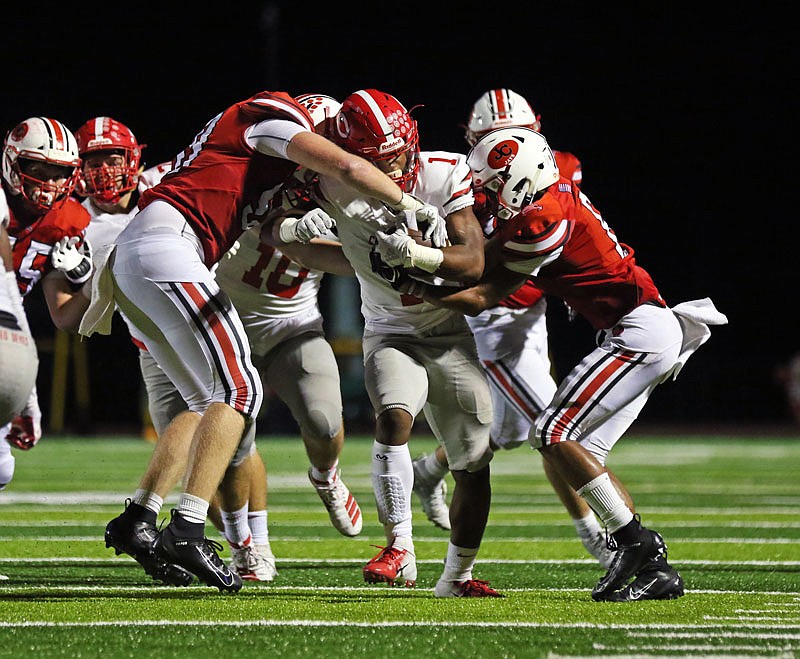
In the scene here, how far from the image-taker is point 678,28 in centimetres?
1847

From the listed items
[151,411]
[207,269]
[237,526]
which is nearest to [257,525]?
[237,526]

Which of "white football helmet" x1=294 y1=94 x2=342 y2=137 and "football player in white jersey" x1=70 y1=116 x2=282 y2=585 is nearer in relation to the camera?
"football player in white jersey" x1=70 y1=116 x2=282 y2=585

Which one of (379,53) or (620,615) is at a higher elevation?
(620,615)

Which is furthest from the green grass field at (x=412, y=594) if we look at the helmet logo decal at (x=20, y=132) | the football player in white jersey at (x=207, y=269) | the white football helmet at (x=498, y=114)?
the white football helmet at (x=498, y=114)

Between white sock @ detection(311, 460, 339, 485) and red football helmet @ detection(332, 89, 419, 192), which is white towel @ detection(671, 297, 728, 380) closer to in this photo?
red football helmet @ detection(332, 89, 419, 192)

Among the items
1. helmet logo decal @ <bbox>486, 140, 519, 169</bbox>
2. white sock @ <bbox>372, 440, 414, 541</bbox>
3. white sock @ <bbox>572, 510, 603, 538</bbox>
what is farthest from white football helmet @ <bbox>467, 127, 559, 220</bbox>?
white sock @ <bbox>572, 510, 603, 538</bbox>

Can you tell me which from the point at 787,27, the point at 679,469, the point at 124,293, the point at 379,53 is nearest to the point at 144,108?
the point at 379,53

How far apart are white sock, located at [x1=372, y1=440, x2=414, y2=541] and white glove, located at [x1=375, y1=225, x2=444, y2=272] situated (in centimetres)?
68

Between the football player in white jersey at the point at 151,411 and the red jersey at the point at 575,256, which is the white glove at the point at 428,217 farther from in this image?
the football player in white jersey at the point at 151,411

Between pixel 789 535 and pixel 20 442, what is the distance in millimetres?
3212

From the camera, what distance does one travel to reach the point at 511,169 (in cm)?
391

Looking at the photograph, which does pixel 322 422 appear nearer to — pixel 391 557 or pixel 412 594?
pixel 391 557

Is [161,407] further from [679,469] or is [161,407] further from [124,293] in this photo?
[679,469]

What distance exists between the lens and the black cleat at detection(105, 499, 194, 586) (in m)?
3.67
